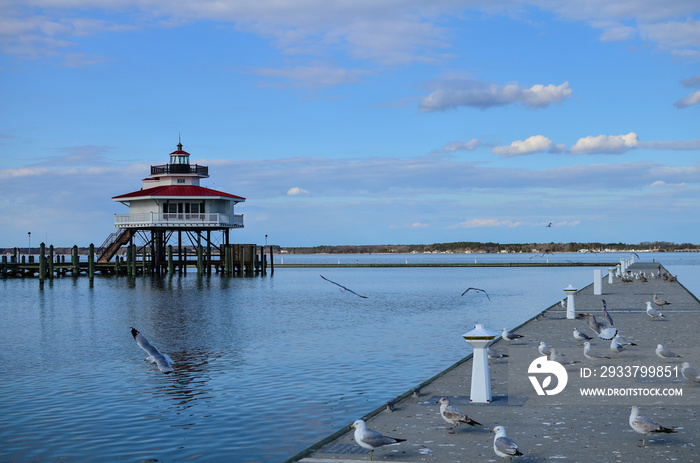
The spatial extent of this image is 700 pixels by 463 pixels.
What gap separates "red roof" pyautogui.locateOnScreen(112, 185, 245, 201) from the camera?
242ft

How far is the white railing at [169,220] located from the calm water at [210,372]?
31.1m

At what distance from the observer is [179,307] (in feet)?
134

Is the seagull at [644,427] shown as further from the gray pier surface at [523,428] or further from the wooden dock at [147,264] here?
the wooden dock at [147,264]

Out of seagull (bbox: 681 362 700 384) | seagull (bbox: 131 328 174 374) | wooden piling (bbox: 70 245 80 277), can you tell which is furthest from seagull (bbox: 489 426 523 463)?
wooden piling (bbox: 70 245 80 277)

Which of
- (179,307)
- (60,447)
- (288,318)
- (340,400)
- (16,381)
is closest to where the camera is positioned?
(60,447)

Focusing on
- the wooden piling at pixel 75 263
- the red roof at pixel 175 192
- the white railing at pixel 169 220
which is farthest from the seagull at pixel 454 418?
the wooden piling at pixel 75 263

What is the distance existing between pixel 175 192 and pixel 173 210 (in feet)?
6.67

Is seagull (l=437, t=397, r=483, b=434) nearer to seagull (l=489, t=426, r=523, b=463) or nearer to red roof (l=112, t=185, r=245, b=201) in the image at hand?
seagull (l=489, t=426, r=523, b=463)

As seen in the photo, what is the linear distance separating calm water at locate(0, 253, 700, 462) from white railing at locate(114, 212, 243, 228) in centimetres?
3113

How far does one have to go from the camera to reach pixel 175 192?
7444 cm

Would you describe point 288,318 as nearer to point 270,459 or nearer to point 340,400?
point 340,400

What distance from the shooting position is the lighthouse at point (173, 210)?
242 ft

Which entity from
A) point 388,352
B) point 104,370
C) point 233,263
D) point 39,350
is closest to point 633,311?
point 388,352

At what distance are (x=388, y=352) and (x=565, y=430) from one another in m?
12.0
